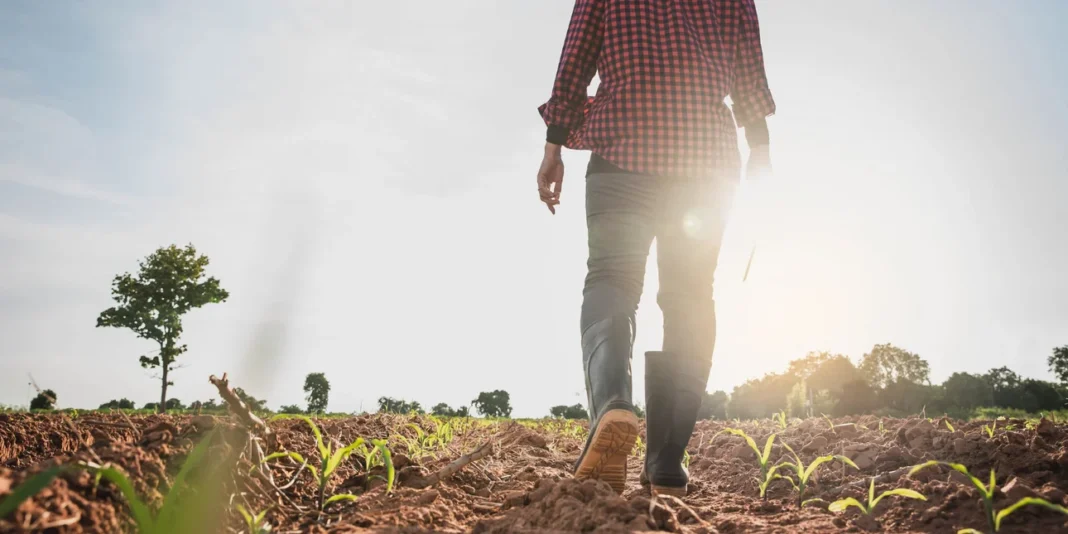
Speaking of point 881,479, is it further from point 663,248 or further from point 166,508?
point 166,508

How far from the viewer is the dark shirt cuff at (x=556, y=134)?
2736 millimetres

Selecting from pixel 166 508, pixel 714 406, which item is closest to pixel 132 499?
pixel 166 508

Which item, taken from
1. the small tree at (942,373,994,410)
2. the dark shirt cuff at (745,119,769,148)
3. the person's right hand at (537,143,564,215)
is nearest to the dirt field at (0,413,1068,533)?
the person's right hand at (537,143,564,215)

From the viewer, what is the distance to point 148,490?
147 centimetres

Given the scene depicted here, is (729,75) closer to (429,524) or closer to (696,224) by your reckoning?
(696,224)

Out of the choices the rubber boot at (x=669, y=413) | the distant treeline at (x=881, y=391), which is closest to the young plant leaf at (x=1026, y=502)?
the rubber boot at (x=669, y=413)

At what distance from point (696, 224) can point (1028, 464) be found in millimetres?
1673

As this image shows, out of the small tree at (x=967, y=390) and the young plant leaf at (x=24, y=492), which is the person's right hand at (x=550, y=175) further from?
the small tree at (x=967, y=390)

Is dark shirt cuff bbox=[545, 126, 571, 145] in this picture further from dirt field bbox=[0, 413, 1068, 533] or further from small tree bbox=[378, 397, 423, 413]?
small tree bbox=[378, 397, 423, 413]

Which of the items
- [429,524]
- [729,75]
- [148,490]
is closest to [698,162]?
[729,75]

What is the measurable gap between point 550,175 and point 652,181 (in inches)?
18.2

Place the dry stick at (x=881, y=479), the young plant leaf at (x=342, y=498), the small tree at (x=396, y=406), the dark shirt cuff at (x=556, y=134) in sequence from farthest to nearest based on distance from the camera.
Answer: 1. the small tree at (x=396, y=406)
2. the dark shirt cuff at (x=556, y=134)
3. the dry stick at (x=881, y=479)
4. the young plant leaf at (x=342, y=498)

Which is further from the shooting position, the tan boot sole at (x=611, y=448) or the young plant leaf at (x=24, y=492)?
the tan boot sole at (x=611, y=448)

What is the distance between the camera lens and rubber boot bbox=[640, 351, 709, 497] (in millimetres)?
2477
